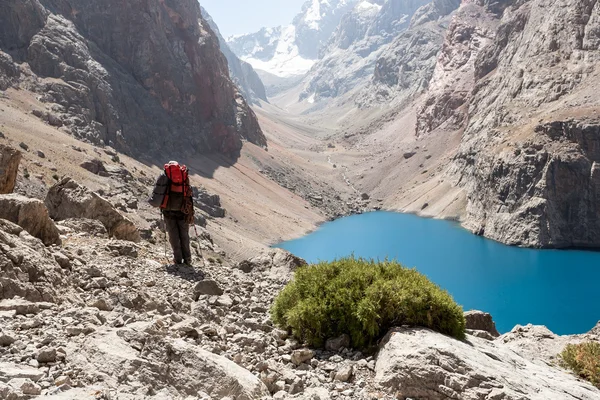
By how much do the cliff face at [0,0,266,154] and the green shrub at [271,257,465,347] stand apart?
7692 centimetres

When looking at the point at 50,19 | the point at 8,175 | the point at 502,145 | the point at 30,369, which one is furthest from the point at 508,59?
the point at 30,369

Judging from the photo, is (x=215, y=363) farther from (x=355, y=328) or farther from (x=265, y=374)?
(x=355, y=328)

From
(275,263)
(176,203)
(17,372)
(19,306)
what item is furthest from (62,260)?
(275,263)

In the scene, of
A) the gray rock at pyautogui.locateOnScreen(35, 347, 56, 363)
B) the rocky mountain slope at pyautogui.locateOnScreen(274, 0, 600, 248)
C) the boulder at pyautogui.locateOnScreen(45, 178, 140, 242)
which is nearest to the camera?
the gray rock at pyautogui.locateOnScreen(35, 347, 56, 363)

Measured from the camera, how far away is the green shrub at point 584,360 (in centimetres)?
1129

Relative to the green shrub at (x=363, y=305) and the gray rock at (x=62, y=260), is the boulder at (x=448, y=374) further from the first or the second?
the gray rock at (x=62, y=260)

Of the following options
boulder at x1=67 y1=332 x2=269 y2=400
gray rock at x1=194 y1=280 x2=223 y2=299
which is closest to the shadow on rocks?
gray rock at x1=194 y1=280 x2=223 y2=299

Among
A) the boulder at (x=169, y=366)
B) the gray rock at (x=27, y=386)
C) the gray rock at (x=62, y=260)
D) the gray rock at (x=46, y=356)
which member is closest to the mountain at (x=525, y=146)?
the gray rock at (x=62, y=260)

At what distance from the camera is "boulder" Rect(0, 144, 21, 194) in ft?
57.9

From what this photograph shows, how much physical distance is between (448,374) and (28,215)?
36.2ft

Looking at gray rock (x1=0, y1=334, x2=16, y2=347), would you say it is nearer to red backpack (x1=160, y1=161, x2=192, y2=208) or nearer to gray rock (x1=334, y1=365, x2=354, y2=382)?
gray rock (x1=334, y1=365, x2=354, y2=382)

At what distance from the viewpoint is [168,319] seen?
33.0 ft

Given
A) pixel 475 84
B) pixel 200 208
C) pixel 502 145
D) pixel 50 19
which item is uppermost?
pixel 475 84

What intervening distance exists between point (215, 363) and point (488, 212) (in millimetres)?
89171
